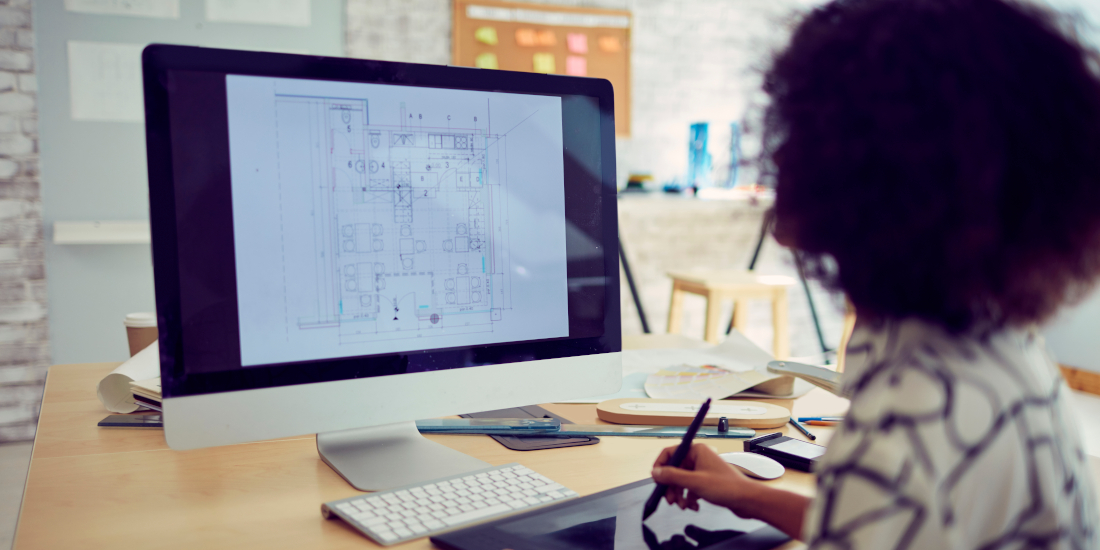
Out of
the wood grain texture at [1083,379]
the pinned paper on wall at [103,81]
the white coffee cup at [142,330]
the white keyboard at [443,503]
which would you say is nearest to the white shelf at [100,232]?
the pinned paper on wall at [103,81]

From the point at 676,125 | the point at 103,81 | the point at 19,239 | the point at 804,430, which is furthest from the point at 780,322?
the point at 19,239

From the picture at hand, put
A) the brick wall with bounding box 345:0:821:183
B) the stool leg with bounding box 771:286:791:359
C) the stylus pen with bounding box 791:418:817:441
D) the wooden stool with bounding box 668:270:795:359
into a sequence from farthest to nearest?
the brick wall with bounding box 345:0:821:183
the stool leg with bounding box 771:286:791:359
the wooden stool with bounding box 668:270:795:359
the stylus pen with bounding box 791:418:817:441

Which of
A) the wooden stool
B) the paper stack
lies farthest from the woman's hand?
the wooden stool

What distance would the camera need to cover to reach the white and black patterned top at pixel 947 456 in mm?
319

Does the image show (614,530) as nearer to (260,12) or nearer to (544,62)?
(260,12)

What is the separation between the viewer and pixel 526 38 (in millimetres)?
3199

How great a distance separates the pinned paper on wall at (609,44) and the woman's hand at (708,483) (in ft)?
9.87

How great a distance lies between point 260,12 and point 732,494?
2.68 metres

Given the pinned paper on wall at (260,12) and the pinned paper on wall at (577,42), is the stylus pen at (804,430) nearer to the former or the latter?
the pinned paper on wall at (260,12)

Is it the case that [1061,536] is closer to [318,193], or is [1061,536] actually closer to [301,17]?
[318,193]

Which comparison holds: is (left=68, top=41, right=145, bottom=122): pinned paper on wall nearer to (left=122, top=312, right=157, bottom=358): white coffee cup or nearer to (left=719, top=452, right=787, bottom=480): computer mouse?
(left=122, top=312, right=157, bottom=358): white coffee cup

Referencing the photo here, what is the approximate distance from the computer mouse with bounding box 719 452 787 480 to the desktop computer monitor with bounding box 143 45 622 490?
154 mm

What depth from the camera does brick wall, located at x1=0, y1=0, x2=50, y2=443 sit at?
2402 millimetres

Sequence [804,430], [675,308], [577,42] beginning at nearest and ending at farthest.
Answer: [804,430]
[675,308]
[577,42]
